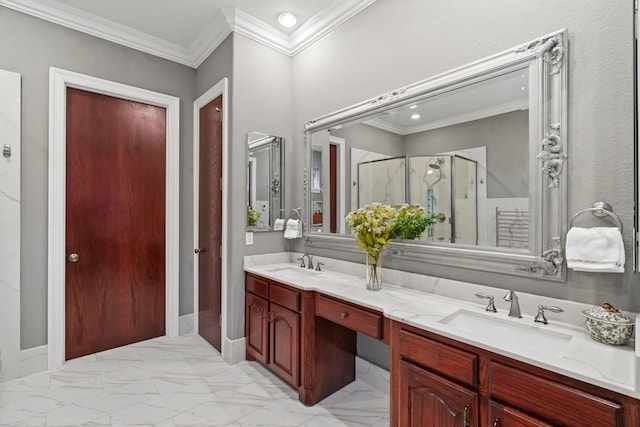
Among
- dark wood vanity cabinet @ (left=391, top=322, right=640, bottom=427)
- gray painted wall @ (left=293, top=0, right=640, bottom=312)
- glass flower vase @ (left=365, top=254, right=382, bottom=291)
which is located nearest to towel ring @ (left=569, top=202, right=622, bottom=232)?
gray painted wall @ (left=293, top=0, right=640, bottom=312)

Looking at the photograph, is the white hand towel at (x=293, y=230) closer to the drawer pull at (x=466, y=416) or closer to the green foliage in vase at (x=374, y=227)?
the green foliage in vase at (x=374, y=227)

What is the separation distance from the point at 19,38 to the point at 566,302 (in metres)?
3.87

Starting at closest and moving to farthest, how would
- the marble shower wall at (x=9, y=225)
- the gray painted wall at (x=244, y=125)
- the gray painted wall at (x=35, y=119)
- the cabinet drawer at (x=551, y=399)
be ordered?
the cabinet drawer at (x=551, y=399) → the marble shower wall at (x=9, y=225) → the gray painted wall at (x=35, y=119) → the gray painted wall at (x=244, y=125)

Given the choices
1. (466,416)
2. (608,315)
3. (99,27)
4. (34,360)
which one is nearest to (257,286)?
(466,416)

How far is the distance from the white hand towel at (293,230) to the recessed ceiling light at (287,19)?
1664 mm

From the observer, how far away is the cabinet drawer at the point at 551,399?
920 millimetres

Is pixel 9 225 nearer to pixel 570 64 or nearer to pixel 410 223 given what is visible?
pixel 410 223

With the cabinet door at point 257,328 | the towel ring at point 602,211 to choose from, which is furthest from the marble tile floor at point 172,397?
the towel ring at point 602,211

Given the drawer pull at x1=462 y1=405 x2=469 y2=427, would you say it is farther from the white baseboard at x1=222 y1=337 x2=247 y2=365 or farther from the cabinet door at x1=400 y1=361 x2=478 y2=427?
the white baseboard at x1=222 y1=337 x2=247 y2=365

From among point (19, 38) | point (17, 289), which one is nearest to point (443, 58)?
point (19, 38)

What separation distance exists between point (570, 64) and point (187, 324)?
11.8ft

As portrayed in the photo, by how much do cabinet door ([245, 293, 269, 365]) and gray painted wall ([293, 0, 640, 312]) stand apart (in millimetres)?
1063

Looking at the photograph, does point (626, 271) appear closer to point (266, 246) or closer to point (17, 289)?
point (266, 246)

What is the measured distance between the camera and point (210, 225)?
3.03 m
